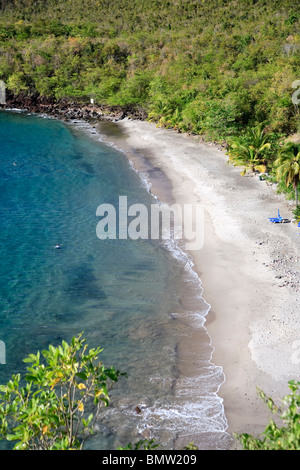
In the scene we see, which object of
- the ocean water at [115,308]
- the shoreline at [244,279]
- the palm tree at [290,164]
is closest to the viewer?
the ocean water at [115,308]

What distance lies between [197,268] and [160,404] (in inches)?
402

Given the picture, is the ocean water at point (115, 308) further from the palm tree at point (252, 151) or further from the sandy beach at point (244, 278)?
the palm tree at point (252, 151)

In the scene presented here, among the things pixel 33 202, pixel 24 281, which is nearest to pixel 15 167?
pixel 33 202

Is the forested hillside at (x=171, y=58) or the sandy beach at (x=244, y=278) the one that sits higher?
the forested hillside at (x=171, y=58)

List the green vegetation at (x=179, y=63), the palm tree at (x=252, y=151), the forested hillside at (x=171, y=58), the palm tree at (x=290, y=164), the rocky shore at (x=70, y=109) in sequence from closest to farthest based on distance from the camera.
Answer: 1. the palm tree at (x=290, y=164)
2. the palm tree at (x=252, y=151)
3. the green vegetation at (x=179, y=63)
4. the forested hillside at (x=171, y=58)
5. the rocky shore at (x=70, y=109)

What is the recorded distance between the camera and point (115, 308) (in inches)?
828

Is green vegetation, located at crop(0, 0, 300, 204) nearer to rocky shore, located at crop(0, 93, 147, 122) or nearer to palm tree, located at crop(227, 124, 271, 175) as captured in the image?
palm tree, located at crop(227, 124, 271, 175)

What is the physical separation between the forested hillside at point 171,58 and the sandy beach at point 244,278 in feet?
37.1

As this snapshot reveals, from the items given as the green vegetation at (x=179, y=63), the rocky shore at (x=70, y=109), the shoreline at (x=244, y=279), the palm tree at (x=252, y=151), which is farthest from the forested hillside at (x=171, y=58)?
the shoreline at (x=244, y=279)

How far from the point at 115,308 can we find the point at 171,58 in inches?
2584

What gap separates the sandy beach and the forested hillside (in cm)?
1130

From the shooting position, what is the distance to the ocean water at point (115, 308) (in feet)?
48.4

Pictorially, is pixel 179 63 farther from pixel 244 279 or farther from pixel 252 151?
pixel 244 279
